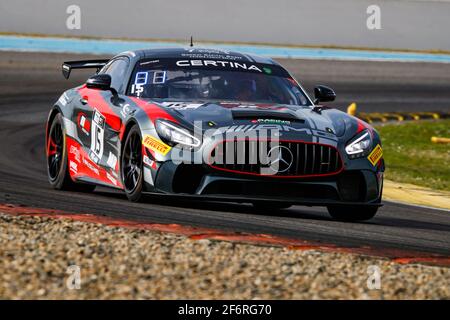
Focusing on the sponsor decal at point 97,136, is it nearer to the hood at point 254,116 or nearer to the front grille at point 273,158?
the hood at point 254,116

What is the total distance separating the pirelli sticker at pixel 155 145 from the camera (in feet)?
29.9

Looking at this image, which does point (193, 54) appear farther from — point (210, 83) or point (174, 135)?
point (174, 135)

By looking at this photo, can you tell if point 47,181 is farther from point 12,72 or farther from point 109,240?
point 12,72

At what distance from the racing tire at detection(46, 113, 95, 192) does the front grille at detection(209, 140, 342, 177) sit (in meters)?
2.58

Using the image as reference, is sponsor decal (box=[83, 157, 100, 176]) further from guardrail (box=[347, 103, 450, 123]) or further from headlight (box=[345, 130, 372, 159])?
guardrail (box=[347, 103, 450, 123])

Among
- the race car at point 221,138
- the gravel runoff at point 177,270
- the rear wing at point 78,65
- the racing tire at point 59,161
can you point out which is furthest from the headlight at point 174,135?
the rear wing at point 78,65

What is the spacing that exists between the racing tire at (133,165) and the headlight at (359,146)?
1.63 metres

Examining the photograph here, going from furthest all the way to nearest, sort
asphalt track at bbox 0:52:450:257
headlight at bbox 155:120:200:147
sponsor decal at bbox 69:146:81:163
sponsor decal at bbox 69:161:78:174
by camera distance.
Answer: sponsor decal at bbox 69:161:78:174 → sponsor decal at bbox 69:146:81:163 → headlight at bbox 155:120:200:147 → asphalt track at bbox 0:52:450:257

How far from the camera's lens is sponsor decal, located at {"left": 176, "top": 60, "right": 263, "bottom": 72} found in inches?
412

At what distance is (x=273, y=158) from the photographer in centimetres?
916

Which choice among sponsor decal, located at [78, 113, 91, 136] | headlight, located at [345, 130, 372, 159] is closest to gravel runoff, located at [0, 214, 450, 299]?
headlight, located at [345, 130, 372, 159]

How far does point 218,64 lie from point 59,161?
1.98m

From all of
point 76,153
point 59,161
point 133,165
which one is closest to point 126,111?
point 133,165

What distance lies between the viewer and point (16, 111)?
19.7 meters
